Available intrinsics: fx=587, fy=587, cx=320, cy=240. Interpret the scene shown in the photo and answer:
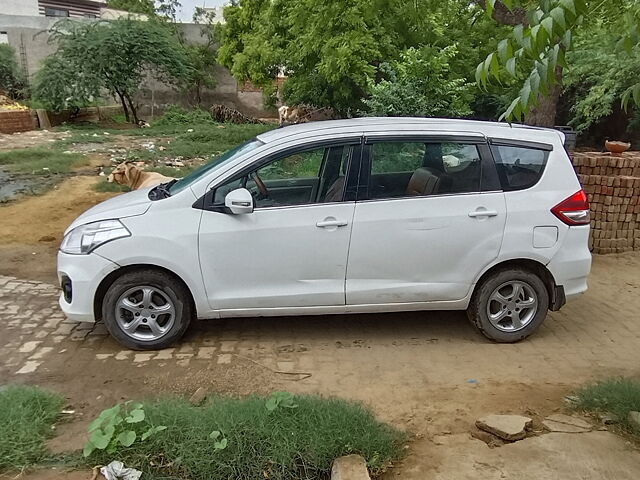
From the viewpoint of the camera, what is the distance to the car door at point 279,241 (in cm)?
458

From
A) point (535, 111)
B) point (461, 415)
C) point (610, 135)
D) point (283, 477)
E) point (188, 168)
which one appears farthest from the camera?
point (610, 135)

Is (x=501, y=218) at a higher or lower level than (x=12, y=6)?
lower

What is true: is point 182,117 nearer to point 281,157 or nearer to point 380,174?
point 281,157

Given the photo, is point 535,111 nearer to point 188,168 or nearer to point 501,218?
point 501,218

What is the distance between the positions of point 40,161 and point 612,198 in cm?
1117

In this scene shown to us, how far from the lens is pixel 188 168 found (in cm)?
1298

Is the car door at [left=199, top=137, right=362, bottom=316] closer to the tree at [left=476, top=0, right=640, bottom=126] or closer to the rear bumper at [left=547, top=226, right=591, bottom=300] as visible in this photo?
the rear bumper at [left=547, top=226, right=591, bottom=300]

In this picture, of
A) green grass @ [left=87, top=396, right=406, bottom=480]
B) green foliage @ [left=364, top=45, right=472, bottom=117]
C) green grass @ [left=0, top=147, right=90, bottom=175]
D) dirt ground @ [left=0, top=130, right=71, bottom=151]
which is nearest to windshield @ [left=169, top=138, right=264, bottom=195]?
green grass @ [left=87, top=396, right=406, bottom=480]

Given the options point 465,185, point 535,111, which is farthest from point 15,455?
point 535,111

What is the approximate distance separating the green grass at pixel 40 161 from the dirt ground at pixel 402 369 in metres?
6.86

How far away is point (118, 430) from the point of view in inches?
123

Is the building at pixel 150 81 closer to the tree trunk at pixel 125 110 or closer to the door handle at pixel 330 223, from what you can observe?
the tree trunk at pixel 125 110

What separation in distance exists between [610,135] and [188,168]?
10673 millimetres

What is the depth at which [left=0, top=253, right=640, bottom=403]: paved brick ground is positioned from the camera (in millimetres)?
4395
